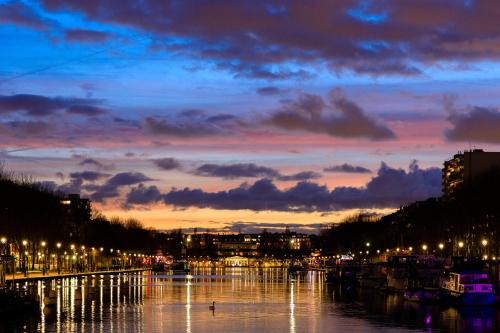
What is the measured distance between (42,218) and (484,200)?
7676 cm

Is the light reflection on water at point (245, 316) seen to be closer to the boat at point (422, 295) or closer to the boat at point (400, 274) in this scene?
the boat at point (422, 295)

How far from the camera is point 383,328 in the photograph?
241 feet

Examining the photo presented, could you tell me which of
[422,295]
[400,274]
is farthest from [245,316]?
[400,274]

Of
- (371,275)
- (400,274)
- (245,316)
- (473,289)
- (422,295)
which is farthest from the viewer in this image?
(371,275)

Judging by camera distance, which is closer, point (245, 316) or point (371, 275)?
point (245, 316)

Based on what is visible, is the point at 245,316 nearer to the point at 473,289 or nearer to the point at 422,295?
the point at 473,289

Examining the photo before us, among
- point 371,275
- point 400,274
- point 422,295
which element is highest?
point 400,274

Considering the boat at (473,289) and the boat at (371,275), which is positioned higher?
the boat at (473,289)

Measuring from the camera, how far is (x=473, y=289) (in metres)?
97.8

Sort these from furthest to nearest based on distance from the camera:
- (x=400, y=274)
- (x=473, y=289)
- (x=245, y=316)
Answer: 1. (x=400, y=274)
2. (x=473, y=289)
3. (x=245, y=316)

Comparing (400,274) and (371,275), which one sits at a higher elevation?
(400,274)

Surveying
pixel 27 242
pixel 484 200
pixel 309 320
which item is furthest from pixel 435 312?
pixel 27 242

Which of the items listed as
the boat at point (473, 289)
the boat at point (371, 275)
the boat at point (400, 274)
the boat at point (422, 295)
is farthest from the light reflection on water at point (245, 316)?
the boat at point (371, 275)

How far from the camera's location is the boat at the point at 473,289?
319ft
